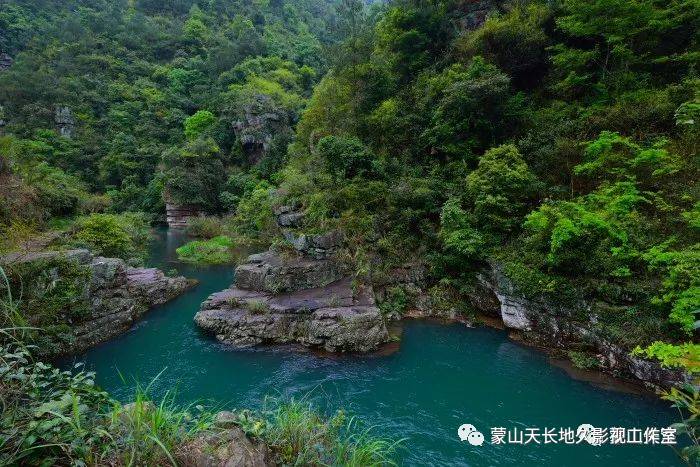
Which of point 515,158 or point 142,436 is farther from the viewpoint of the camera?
point 515,158

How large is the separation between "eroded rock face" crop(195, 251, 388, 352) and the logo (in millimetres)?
3725

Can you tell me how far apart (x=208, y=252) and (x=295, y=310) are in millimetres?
13160

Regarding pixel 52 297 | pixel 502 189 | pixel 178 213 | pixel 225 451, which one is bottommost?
pixel 52 297

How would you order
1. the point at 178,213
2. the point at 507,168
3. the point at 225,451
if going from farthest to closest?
→ the point at 178,213
the point at 507,168
the point at 225,451

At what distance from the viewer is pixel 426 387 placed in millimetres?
8742

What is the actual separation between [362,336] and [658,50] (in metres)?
15.7

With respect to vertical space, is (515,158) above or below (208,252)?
above

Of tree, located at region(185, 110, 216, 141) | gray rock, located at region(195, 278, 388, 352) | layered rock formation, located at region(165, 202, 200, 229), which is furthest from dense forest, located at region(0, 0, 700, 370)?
tree, located at region(185, 110, 216, 141)

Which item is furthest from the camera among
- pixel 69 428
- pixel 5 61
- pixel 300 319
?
pixel 5 61

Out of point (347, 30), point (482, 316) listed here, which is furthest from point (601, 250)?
point (347, 30)

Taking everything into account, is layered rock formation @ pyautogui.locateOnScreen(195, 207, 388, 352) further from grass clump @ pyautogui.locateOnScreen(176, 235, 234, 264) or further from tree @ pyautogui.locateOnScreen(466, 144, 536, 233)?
grass clump @ pyautogui.locateOnScreen(176, 235, 234, 264)

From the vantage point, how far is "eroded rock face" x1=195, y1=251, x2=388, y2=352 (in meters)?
10.5

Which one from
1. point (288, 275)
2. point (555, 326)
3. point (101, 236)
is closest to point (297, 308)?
point (288, 275)

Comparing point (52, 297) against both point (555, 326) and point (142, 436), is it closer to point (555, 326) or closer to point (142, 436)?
point (142, 436)
